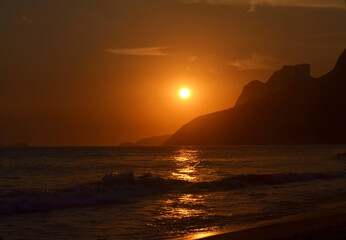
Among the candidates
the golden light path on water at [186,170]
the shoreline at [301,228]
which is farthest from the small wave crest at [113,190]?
the shoreline at [301,228]

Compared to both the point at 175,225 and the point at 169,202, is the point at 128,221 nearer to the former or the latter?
the point at 175,225

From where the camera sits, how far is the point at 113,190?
27.2 metres

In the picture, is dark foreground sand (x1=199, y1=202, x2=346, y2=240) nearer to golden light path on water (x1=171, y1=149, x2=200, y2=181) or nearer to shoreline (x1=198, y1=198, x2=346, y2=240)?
shoreline (x1=198, y1=198, x2=346, y2=240)

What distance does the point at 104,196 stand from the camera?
24.2 m

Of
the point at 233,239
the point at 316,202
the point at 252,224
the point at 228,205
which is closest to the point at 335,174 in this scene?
the point at 316,202

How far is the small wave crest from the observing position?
20469 millimetres

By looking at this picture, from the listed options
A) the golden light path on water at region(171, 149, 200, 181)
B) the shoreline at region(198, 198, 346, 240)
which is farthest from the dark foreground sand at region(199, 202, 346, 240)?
the golden light path on water at region(171, 149, 200, 181)

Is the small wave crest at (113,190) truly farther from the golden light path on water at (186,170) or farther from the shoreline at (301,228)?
the shoreline at (301,228)

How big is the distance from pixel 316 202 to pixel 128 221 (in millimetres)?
9403

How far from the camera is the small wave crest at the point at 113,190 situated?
2047cm

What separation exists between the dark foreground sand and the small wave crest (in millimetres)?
9693

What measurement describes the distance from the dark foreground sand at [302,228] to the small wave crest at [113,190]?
31.8ft

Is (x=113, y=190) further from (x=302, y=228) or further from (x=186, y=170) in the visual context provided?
(x=186, y=170)

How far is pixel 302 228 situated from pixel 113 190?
15.1 meters
